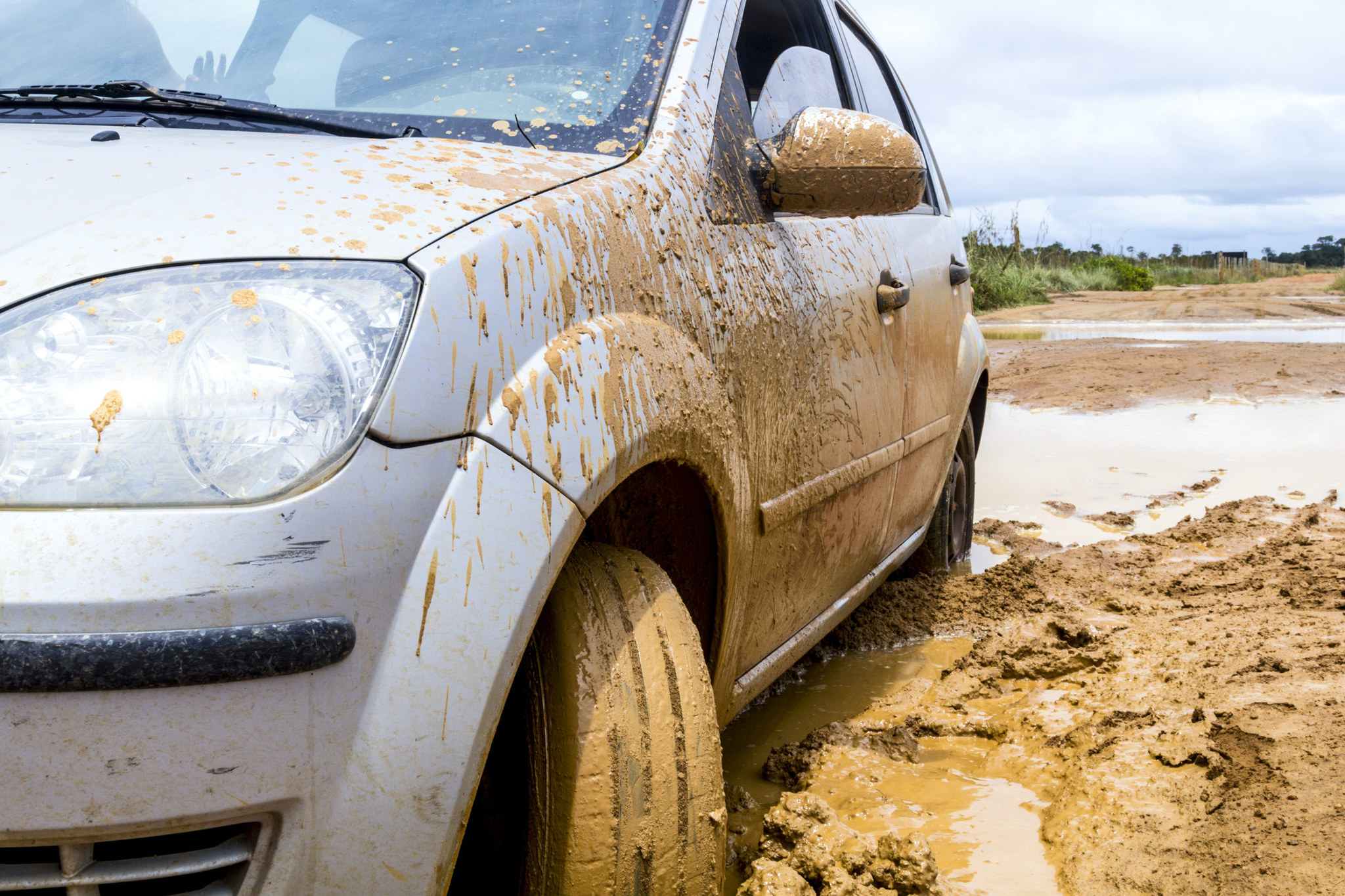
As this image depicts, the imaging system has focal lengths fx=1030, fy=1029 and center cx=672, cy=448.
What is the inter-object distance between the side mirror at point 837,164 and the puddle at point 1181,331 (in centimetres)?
1186

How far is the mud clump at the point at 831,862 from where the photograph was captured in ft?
5.12

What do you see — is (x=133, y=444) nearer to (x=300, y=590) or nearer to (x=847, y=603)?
(x=300, y=590)

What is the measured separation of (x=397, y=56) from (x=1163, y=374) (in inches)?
340

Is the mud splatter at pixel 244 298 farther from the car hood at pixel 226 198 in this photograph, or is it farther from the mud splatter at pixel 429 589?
the mud splatter at pixel 429 589

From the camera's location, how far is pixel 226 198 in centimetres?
115

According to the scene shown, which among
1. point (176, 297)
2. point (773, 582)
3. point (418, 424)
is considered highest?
point (176, 297)

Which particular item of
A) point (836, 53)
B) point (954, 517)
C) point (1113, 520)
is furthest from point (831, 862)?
point (1113, 520)

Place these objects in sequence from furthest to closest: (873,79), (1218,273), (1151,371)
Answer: (1218,273) < (1151,371) < (873,79)

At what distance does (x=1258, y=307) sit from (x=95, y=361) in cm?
2312

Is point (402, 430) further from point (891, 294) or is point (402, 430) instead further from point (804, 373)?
point (891, 294)

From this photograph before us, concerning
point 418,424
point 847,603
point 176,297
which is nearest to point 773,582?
point 847,603

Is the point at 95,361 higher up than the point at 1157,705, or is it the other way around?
the point at 95,361

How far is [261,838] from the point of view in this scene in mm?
992

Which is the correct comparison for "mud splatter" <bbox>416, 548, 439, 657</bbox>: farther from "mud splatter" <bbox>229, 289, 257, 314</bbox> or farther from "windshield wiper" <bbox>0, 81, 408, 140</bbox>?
"windshield wiper" <bbox>0, 81, 408, 140</bbox>
